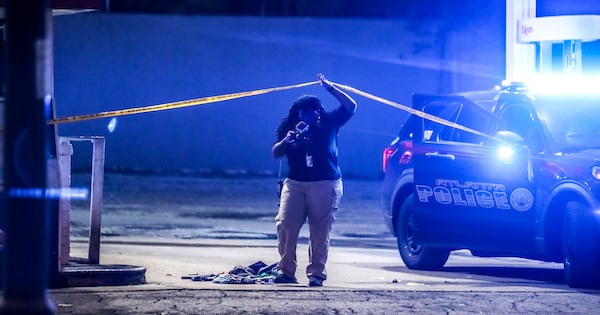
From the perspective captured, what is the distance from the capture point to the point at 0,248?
31.1 ft

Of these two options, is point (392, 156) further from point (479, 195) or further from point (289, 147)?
point (289, 147)

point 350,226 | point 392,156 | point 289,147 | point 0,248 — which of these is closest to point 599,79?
point 392,156

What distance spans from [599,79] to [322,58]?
16.8 meters

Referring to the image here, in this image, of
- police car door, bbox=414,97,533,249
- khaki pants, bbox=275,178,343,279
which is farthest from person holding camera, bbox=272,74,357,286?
police car door, bbox=414,97,533,249

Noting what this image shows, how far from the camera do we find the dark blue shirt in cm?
1007

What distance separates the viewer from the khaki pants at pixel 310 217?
10133mm

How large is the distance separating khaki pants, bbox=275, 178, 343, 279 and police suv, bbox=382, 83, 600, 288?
4.60 feet

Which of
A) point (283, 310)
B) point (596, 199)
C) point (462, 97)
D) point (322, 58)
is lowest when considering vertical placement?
point (283, 310)

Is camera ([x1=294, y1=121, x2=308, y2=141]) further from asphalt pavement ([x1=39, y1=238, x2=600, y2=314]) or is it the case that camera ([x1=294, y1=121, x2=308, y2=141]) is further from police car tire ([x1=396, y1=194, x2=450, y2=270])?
police car tire ([x1=396, y1=194, x2=450, y2=270])

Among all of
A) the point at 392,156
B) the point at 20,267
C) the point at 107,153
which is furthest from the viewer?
the point at 107,153

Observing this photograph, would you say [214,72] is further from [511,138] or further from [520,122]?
[511,138]

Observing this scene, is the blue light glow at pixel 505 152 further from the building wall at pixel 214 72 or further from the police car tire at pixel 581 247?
the building wall at pixel 214 72

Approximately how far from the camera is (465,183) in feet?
36.1

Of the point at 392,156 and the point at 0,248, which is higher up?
the point at 392,156
